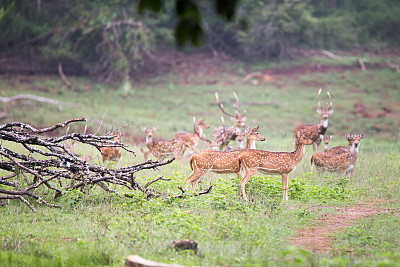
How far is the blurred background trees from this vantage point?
2775 centimetres

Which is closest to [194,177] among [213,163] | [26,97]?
[213,163]

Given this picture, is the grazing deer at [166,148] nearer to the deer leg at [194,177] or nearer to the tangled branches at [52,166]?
the deer leg at [194,177]

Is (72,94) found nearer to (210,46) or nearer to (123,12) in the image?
(123,12)

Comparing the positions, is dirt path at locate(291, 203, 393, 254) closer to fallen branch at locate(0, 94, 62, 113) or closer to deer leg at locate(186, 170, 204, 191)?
deer leg at locate(186, 170, 204, 191)

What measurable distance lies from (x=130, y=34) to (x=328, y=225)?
20.9 meters

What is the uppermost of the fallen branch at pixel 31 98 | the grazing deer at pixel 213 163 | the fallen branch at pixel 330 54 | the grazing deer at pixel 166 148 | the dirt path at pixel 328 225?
the fallen branch at pixel 330 54

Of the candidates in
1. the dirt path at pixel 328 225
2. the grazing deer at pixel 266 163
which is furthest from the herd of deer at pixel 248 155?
the dirt path at pixel 328 225

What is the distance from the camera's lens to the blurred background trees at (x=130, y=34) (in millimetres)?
27750

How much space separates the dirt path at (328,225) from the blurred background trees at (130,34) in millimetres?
17761

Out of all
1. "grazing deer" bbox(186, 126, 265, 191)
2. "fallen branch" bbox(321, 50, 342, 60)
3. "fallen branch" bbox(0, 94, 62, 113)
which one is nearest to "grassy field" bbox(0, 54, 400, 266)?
"grazing deer" bbox(186, 126, 265, 191)

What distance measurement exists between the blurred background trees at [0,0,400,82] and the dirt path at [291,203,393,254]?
17.8m

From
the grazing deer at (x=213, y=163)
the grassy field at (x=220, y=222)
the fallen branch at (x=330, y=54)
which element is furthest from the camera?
the fallen branch at (x=330, y=54)

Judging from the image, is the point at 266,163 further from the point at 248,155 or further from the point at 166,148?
the point at 166,148

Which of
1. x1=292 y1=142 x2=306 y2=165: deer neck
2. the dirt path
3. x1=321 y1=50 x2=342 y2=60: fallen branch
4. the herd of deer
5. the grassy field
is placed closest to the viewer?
the grassy field
